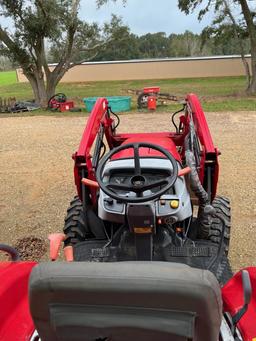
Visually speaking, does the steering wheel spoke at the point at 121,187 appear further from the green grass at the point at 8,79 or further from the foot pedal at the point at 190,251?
the green grass at the point at 8,79

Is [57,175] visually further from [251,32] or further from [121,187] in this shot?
[251,32]

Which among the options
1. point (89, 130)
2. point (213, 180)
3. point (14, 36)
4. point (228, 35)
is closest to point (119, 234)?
point (213, 180)

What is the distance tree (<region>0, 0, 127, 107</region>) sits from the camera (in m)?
14.4

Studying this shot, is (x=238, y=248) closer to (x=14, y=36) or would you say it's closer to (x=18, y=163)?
(x=18, y=163)

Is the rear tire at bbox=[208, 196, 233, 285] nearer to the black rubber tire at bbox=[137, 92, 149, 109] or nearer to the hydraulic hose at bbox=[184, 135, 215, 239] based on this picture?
the hydraulic hose at bbox=[184, 135, 215, 239]

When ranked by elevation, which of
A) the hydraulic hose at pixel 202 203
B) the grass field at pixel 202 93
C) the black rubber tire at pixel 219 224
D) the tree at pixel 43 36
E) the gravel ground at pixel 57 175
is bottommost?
the grass field at pixel 202 93

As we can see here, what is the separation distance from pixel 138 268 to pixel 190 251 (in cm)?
146

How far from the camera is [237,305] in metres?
Result: 1.92

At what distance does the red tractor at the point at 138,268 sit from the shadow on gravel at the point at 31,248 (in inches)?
23.6

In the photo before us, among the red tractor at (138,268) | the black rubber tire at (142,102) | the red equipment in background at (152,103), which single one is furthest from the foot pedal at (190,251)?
the black rubber tire at (142,102)

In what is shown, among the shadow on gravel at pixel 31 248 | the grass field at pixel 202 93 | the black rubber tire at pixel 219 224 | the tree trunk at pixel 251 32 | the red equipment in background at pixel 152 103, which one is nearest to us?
the black rubber tire at pixel 219 224

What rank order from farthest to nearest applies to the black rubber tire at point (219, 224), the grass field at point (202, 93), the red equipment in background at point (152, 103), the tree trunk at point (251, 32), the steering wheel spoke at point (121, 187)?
the tree trunk at point (251, 32) < the grass field at point (202, 93) < the red equipment in background at point (152, 103) < the black rubber tire at point (219, 224) < the steering wheel spoke at point (121, 187)

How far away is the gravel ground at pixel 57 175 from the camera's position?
13.6ft

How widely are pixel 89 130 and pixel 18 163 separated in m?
3.67
